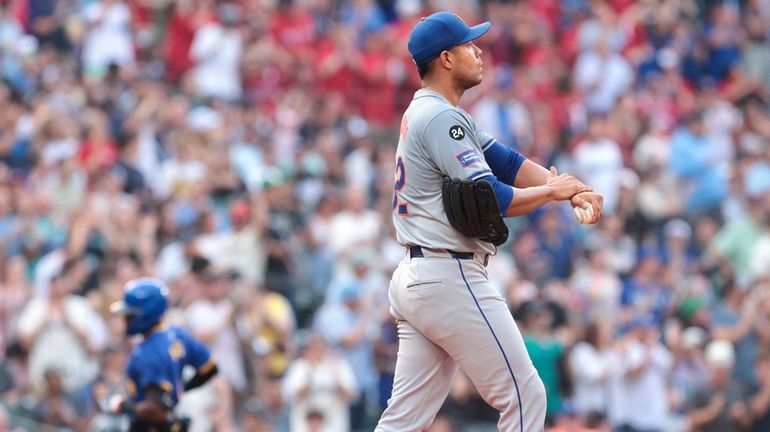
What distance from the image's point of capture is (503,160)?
21.9ft

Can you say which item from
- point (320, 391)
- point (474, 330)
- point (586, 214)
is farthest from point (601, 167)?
point (586, 214)

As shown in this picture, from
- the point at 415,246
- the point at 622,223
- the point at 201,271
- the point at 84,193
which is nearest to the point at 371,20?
the point at 622,223

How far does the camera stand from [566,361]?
13406 mm

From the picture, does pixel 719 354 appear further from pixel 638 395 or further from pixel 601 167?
pixel 601 167

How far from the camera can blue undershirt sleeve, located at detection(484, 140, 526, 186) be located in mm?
6652

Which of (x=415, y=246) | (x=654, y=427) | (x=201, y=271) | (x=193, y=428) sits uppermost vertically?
(x=415, y=246)

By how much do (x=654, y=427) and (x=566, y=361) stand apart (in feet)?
3.76

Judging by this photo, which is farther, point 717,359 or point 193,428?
point 717,359

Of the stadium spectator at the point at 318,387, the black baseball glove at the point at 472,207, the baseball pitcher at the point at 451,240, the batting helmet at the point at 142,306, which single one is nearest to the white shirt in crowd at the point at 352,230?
the stadium spectator at the point at 318,387

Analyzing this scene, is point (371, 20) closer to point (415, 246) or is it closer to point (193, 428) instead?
point (193, 428)

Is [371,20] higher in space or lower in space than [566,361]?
higher

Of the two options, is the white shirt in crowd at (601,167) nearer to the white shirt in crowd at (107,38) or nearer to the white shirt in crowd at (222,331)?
the white shirt in crowd at (107,38)

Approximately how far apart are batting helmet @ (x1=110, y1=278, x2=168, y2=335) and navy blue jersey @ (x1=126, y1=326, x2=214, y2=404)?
0.31 ft

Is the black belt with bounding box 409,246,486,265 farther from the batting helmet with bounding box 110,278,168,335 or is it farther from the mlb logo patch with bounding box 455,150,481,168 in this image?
the batting helmet with bounding box 110,278,168,335
